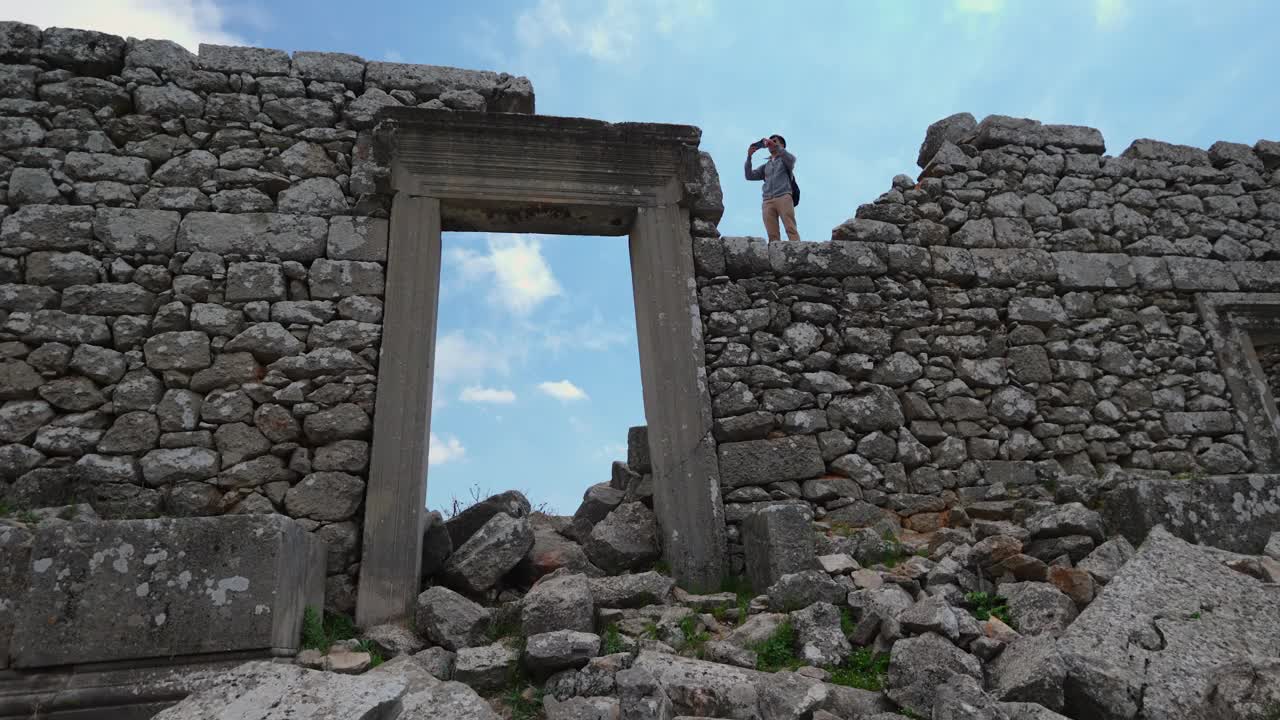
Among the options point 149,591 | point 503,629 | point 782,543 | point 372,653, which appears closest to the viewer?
point 149,591

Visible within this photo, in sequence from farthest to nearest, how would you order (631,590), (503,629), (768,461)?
(768,461) → (631,590) → (503,629)

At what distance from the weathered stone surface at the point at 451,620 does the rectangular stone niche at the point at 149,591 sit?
0.72 meters

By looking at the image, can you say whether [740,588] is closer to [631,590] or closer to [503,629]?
[631,590]

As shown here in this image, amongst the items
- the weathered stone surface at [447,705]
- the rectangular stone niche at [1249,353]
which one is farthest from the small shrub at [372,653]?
the rectangular stone niche at [1249,353]

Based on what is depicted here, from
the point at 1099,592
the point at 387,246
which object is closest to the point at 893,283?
the point at 1099,592

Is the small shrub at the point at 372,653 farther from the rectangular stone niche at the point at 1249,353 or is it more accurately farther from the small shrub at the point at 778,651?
the rectangular stone niche at the point at 1249,353

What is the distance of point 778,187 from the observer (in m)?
6.35

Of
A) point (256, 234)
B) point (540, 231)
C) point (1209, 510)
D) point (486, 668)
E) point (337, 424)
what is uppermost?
point (540, 231)

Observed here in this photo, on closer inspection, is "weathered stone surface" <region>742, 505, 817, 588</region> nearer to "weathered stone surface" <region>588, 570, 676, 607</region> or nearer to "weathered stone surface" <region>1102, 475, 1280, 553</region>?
"weathered stone surface" <region>588, 570, 676, 607</region>

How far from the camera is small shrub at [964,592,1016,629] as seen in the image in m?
3.31

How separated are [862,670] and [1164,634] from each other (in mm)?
1160

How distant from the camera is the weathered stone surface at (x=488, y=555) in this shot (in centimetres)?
419

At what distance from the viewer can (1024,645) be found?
2.88 metres

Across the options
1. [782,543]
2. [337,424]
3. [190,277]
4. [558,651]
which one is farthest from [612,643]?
[190,277]
